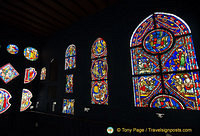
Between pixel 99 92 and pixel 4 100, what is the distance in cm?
337

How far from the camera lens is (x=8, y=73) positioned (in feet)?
13.0

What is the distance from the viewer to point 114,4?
9.88 ft

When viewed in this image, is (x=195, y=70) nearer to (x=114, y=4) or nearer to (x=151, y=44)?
(x=151, y=44)

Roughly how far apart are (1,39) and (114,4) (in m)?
4.10

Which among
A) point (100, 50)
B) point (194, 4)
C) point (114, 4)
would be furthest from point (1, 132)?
point (194, 4)

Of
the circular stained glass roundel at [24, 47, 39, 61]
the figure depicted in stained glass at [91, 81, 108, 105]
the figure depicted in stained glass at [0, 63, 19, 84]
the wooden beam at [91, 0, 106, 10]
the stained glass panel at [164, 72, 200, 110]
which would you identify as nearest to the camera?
the stained glass panel at [164, 72, 200, 110]

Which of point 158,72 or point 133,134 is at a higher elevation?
point 158,72

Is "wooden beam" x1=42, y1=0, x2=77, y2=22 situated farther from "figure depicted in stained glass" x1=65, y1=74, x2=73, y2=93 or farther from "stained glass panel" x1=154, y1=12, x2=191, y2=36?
"stained glass panel" x1=154, y1=12, x2=191, y2=36

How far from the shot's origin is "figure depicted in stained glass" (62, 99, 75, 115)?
3.31 metres

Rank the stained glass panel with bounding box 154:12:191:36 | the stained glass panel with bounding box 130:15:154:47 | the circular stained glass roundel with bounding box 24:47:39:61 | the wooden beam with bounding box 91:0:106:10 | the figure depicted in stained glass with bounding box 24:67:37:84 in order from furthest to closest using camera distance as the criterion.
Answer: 1. the circular stained glass roundel with bounding box 24:47:39:61
2. the figure depicted in stained glass with bounding box 24:67:37:84
3. the wooden beam with bounding box 91:0:106:10
4. the stained glass panel with bounding box 130:15:154:47
5. the stained glass panel with bounding box 154:12:191:36

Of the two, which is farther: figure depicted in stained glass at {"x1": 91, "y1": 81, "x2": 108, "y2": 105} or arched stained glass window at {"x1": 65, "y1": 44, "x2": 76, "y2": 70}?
arched stained glass window at {"x1": 65, "y1": 44, "x2": 76, "y2": 70}

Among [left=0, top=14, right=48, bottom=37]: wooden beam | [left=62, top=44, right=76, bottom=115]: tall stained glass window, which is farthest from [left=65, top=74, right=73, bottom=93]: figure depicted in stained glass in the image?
[left=0, top=14, right=48, bottom=37]: wooden beam

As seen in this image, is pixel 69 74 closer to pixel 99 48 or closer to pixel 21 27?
pixel 99 48

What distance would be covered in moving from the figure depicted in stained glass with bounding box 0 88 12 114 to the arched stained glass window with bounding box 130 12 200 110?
4216 millimetres
